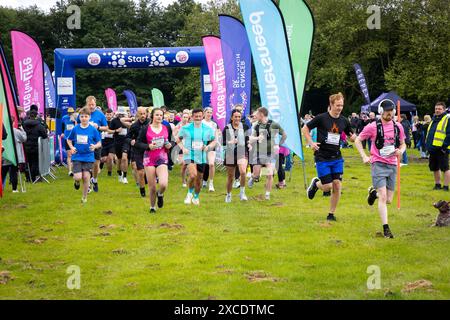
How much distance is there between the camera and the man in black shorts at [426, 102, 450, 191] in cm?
1523

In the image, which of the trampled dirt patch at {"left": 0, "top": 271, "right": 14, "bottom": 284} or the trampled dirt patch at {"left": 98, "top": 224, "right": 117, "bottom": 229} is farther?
the trampled dirt patch at {"left": 98, "top": 224, "right": 117, "bottom": 229}

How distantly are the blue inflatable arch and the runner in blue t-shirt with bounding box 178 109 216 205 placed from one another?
1019cm

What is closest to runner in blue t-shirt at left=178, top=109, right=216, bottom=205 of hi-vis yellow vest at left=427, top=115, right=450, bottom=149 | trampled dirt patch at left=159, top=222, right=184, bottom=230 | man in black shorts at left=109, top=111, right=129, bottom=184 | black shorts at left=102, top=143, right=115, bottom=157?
trampled dirt patch at left=159, top=222, right=184, bottom=230

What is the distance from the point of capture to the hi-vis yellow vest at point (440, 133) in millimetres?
15234

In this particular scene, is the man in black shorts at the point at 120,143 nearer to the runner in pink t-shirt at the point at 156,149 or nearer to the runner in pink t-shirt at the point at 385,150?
the runner in pink t-shirt at the point at 156,149

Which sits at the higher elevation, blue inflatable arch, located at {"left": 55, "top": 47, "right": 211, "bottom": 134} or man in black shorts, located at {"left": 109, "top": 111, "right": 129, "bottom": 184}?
blue inflatable arch, located at {"left": 55, "top": 47, "right": 211, "bottom": 134}

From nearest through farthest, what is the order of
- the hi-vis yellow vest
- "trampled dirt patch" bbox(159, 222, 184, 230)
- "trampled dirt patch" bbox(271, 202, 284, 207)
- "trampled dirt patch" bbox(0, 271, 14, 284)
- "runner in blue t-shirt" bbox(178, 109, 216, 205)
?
"trampled dirt patch" bbox(0, 271, 14, 284) < "trampled dirt patch" bbox(159, 222, 184, 230) < "runner in blue t-shirt" bbox(178, 109, 216, 205) < "trampled dirt patch" bbox(271, 202, 284, 207) < the hi-vis yellow vest

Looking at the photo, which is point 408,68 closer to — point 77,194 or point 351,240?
point 77,194

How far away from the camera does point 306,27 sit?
1373 cm

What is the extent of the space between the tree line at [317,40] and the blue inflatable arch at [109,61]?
25.4 metres

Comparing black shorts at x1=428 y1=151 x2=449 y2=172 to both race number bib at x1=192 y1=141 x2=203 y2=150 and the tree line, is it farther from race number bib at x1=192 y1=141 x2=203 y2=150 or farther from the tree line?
the tree line

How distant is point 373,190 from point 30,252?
5259 mm

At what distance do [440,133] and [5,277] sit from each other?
1093 centimetres
